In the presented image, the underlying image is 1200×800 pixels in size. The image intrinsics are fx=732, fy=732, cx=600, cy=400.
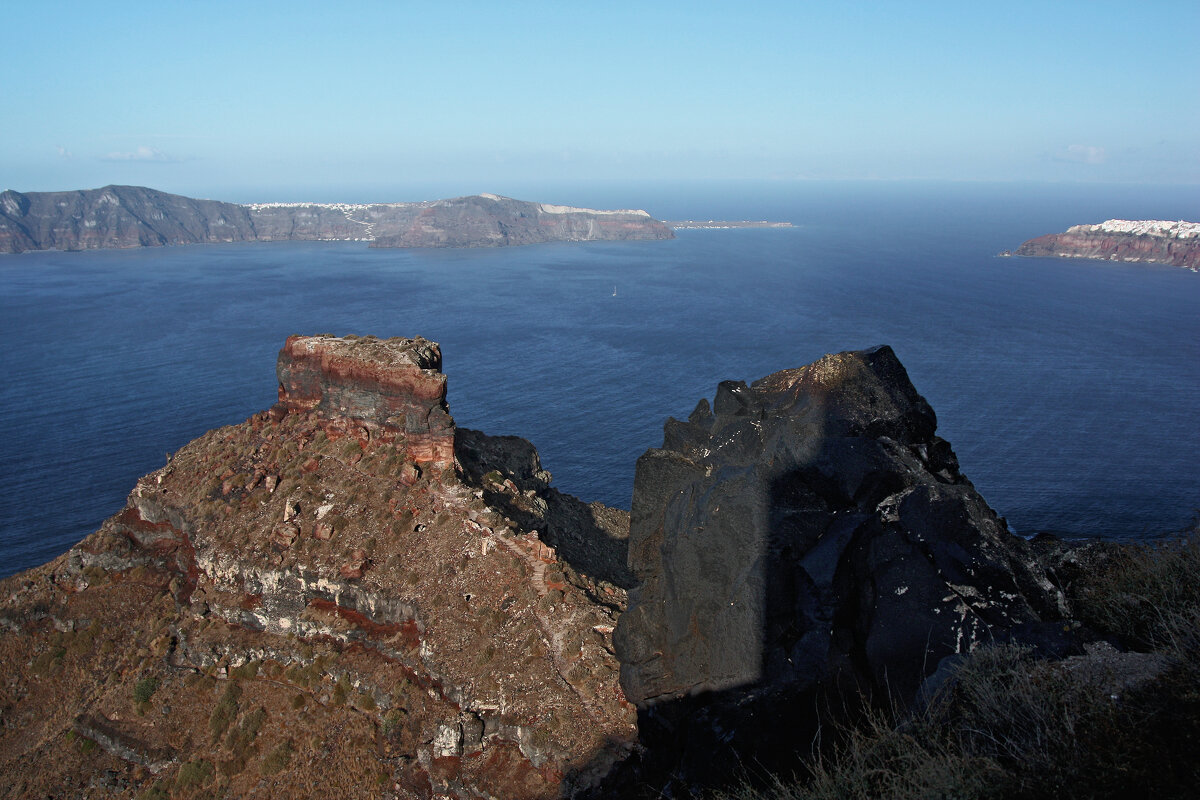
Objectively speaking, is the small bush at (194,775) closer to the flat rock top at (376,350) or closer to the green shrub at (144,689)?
the green shrub at (144,689)

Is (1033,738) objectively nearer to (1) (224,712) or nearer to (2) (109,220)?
(1) (224,712)

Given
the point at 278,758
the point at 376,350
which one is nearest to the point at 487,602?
the point at 278,758

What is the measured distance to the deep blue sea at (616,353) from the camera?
137ft

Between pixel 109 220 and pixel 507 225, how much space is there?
3354 inches

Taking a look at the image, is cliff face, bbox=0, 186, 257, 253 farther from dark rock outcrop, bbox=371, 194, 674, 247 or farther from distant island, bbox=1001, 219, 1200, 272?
distant island, bbox=1001, 219, 1200, 272

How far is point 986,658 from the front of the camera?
7.88m

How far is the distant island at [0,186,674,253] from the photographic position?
152250 mm

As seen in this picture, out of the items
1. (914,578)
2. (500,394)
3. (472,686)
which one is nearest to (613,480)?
(500,394)

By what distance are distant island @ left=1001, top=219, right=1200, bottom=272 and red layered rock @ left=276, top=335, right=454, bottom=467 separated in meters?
136

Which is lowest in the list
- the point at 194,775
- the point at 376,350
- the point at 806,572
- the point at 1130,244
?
the point at 194,775

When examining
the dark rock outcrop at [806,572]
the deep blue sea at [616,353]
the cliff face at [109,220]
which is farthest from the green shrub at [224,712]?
the cliff face at [109,220]

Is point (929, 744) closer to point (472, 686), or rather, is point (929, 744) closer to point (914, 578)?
point (914, 578)

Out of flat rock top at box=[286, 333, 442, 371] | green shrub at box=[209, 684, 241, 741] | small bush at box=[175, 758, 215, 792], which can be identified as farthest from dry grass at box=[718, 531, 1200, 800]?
flat rock top at box=[286, 333, 442, 371]

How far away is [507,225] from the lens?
174000 mm
